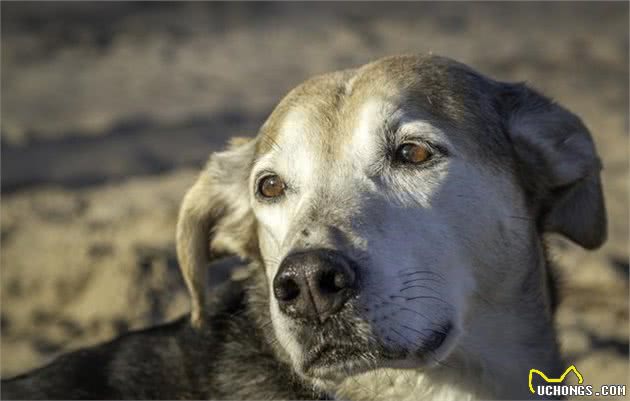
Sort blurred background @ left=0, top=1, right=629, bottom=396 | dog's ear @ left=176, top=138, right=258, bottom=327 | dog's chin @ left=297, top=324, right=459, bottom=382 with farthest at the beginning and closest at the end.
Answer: blurred background @ left=0, top=1, right=629, bottom=396
dog's ear @ left=176, top=138, right=258, bottom=327
dog's chin @ left=297, top=324, right=459, bottom=382

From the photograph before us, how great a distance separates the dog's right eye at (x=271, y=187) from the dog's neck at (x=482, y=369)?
79 cm

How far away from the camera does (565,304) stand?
5.97 metres

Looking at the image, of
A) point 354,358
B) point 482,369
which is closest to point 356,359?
point 354,358

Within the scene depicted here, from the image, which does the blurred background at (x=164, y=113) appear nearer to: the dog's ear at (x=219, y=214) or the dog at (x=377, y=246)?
the dog at (x=377, y=246)

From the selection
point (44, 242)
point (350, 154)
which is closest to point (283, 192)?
point (350, 154)

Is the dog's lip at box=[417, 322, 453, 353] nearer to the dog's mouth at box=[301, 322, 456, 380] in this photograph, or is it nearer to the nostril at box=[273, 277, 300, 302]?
the dog's mouth at box=[301, 322, 456, 380]

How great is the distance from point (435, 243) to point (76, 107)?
7712 mm

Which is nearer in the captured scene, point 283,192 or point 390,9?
point 283,192

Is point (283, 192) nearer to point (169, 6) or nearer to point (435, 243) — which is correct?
point (435, 243)

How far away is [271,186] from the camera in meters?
3.83

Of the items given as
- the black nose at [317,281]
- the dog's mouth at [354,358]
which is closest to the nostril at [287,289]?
the black nose at [317,281]

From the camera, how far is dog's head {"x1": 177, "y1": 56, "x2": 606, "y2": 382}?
3094mm

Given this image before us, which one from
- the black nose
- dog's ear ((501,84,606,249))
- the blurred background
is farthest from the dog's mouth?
the blurred background

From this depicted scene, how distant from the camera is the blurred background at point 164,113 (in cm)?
605
